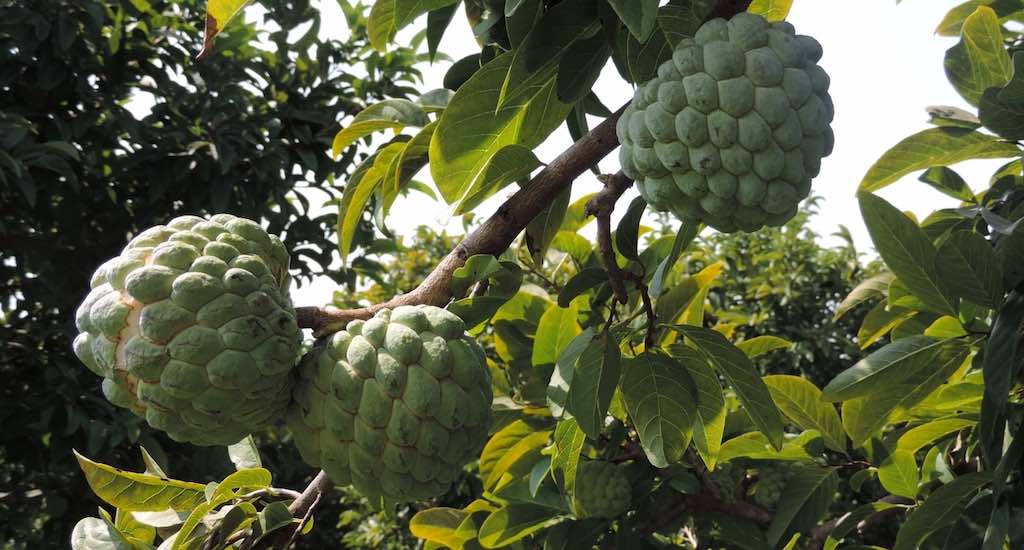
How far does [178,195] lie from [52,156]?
40.5 inches

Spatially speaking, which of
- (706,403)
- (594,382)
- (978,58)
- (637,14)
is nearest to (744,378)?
(706,403)

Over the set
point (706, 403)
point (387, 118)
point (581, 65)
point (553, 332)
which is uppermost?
point (387, 118)

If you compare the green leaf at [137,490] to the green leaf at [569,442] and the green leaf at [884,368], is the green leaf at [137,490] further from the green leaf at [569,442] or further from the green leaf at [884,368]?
the green leaf at [884,368]

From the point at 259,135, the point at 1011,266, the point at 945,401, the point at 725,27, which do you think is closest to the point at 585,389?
the point at 725,27

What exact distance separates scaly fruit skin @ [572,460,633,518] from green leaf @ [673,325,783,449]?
59 cm

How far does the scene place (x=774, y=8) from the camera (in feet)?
3.86

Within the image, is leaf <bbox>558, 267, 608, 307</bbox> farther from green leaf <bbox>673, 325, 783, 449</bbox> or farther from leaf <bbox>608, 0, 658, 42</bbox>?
leaf <bbox>608, 0, 658, 42</bbox>

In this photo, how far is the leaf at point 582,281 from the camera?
1314mm

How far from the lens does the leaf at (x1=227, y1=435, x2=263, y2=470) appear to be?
51.5 inches

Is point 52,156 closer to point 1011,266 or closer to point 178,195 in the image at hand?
point 178,195

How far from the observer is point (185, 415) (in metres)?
0.92

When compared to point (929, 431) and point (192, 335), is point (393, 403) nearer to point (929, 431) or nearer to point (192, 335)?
point (192, 335)

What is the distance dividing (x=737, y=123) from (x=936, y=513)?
2.96 ft

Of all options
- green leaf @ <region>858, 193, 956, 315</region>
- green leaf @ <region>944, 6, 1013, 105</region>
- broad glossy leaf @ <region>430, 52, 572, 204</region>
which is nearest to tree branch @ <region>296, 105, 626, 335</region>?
broad glossy leaf @ <region>430, 52, 572, 204</region>
